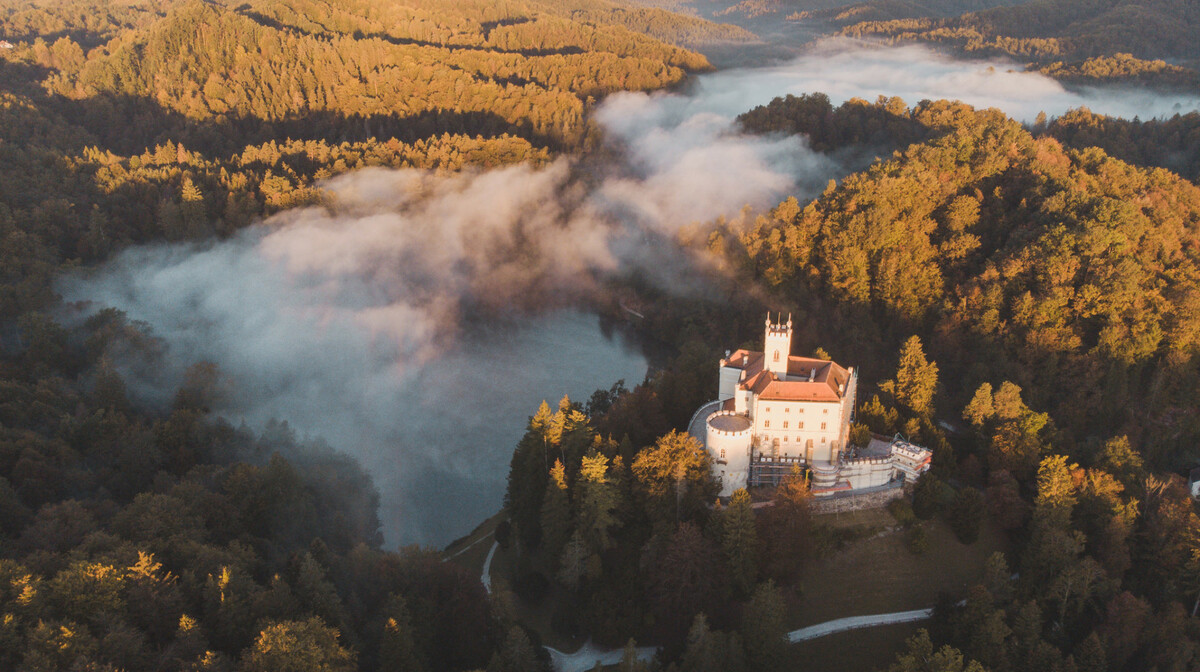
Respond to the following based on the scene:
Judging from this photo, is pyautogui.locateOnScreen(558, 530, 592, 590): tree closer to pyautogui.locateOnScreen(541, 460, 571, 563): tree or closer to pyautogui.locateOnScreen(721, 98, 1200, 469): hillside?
pyautogui.locateOnScreen(541, 460, 571, 563): tree

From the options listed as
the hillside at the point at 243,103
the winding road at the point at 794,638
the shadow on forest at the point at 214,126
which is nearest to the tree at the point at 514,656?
the winding road at the point at 794,638

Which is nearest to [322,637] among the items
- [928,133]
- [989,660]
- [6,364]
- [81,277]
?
[989,660]

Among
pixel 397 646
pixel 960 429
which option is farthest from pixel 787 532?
pixel 960 429

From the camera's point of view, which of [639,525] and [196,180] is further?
[196,180]

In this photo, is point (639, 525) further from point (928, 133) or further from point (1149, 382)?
point (928, 133)

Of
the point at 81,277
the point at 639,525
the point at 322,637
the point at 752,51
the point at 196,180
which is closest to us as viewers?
the point at 322,637

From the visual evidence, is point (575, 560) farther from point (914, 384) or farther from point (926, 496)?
point (914, 384)

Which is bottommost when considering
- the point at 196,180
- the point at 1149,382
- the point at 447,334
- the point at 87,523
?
the point at 447,334

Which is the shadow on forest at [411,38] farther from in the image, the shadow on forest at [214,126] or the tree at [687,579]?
the tree at [687,579]
